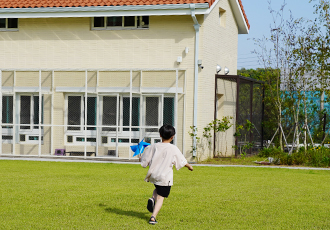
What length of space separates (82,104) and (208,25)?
5106 millimetres

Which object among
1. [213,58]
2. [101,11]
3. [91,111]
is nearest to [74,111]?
[91,111]

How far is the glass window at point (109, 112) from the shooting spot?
1795 cm

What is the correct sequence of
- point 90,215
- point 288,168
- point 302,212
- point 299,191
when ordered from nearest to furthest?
point 90,215 < point 302,212 < point 299,191 < point 288,168

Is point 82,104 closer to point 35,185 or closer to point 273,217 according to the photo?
point 35,185

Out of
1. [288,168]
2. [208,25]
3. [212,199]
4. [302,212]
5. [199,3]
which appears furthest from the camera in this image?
[208,25]

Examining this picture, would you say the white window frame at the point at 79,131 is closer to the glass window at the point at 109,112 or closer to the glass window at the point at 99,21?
the glass window at the point at 109,112

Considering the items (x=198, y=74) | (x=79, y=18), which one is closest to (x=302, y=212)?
(x=198, y=74)

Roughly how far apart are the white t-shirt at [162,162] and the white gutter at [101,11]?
1006 centimetres

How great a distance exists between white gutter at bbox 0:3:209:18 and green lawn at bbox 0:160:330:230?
5.46m

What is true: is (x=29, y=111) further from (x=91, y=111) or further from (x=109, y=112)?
(x=109, y=112)

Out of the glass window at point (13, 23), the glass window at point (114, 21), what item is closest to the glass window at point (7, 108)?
the glass window at point (13, 23)

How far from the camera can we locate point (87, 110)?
1819 centimetres

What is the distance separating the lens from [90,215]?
25.3 feet

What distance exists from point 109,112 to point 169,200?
9134 millimetres
